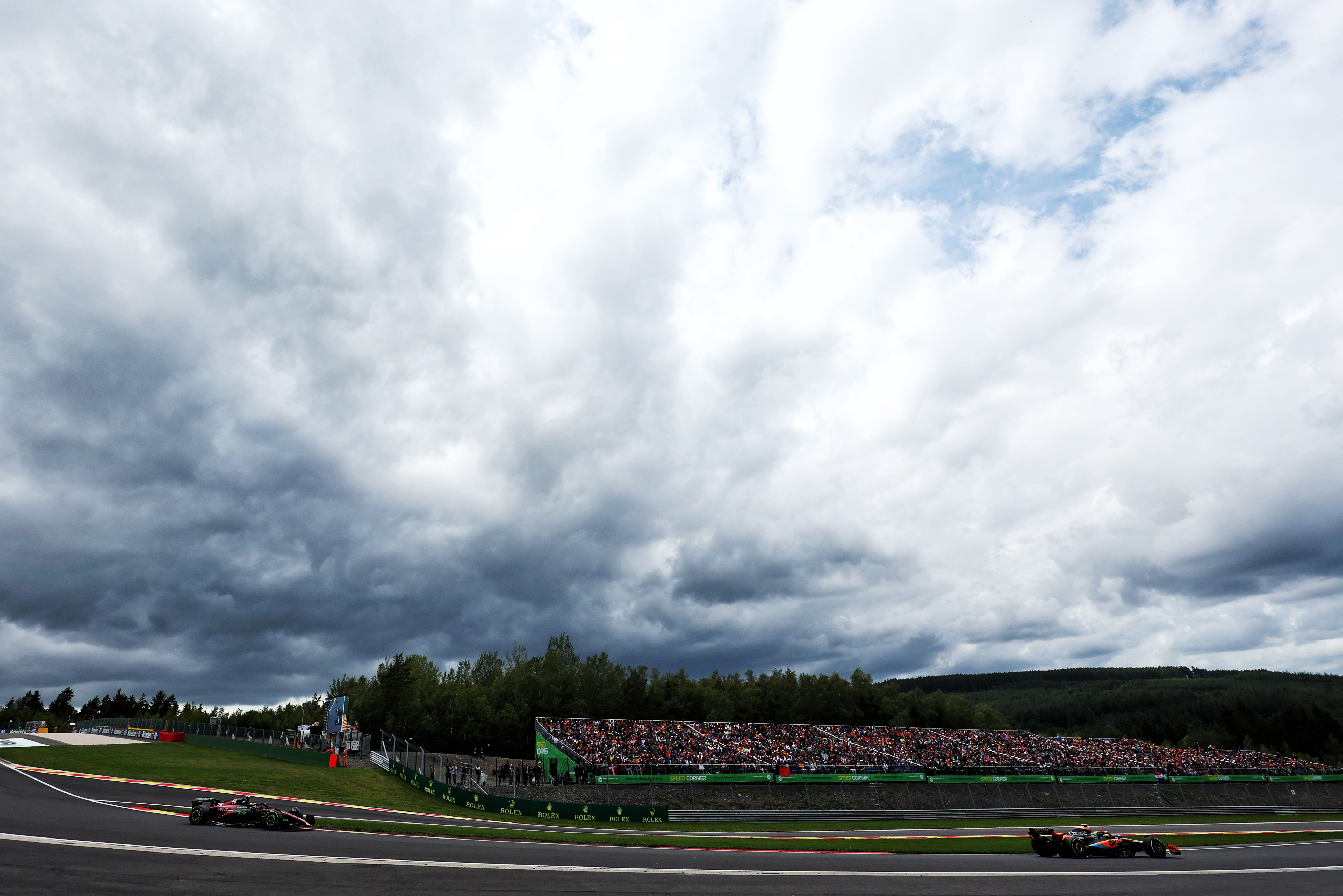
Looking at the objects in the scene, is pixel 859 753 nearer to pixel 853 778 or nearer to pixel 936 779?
pixel 936 779

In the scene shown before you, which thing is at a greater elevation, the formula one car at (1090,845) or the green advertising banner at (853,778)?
the formula one car at (1090,845)

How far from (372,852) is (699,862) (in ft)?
32.4

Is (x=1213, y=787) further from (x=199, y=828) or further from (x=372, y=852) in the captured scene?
(x=199, y=828)

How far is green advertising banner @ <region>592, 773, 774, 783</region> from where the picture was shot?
4506cm

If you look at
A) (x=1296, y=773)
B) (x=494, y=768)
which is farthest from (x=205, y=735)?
(x=1296, y=773)

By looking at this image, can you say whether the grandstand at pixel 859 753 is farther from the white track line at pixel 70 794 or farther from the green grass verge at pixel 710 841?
the white track line at pixel 70 794

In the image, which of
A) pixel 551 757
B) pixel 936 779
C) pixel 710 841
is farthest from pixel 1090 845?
pixel 551 757

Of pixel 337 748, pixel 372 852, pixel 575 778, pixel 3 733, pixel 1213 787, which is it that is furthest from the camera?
pixel 3 733

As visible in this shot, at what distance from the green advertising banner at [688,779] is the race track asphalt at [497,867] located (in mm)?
19976

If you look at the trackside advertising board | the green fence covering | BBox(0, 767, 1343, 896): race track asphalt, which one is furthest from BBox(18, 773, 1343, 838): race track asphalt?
the green fence covering

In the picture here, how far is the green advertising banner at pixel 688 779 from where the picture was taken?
4506 cm

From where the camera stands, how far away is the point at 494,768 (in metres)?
63.2

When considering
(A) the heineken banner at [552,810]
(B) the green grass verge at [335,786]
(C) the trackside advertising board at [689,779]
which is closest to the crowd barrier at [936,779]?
(C) the trackside advertising board at [689,779]

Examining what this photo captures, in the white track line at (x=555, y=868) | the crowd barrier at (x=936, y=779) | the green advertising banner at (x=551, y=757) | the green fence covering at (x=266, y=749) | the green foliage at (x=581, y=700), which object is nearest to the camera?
the white track line at (x=555, y=868)
